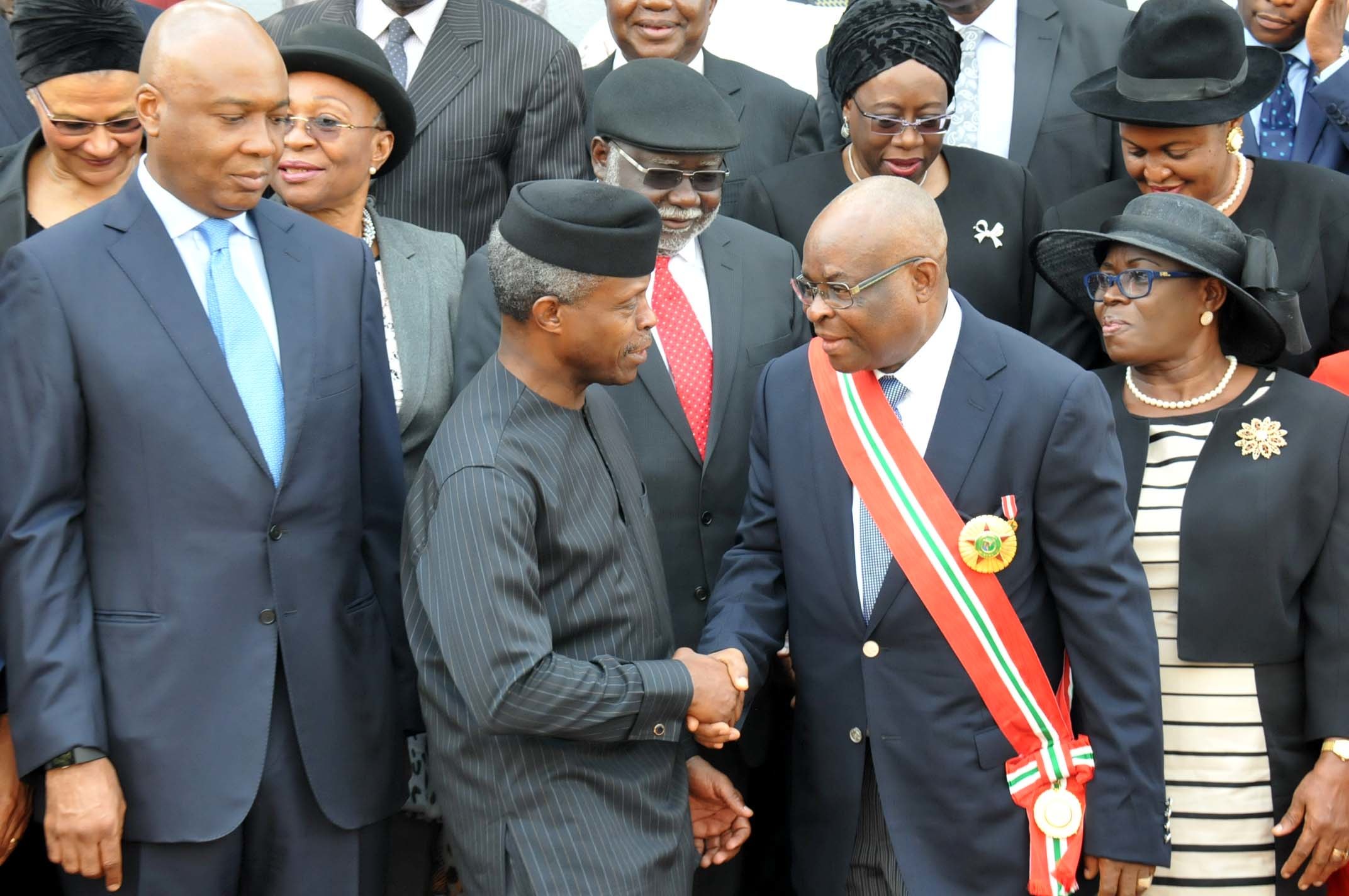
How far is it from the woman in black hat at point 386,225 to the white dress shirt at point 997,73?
2.25 metres

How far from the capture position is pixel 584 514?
3506mm

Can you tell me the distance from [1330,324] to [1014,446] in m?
1.72

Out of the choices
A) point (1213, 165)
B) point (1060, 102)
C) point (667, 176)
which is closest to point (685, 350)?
point (667, 176)

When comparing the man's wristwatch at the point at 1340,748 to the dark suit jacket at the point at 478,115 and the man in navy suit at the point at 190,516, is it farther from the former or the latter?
the dark suit jacket at the point at 478,115

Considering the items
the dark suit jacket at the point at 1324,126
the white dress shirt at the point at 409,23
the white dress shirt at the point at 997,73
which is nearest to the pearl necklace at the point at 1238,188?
the dark suit jacket at the point at 1324,126

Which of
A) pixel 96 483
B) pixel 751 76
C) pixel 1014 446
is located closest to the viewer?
pixel 96 483

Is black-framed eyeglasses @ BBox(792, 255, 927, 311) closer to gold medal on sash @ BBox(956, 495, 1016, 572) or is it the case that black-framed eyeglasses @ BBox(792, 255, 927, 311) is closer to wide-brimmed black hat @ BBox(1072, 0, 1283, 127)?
gold medal on sash @ BBox(956, 495, 1016, 572)

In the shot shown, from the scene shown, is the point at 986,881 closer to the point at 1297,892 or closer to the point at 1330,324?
the point at 1297,892

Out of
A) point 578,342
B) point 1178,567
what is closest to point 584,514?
point 578,342

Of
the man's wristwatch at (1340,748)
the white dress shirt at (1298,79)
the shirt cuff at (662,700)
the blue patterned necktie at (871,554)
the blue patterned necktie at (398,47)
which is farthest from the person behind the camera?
the white dress shirt at (1298,79)

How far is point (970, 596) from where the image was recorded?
367 centimetres

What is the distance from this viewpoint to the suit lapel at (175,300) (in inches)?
137

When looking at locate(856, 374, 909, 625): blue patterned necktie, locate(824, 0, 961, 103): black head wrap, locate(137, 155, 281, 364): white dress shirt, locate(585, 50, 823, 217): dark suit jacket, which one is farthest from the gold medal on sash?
locate(585, 50, 823, 217): dark suit jacket

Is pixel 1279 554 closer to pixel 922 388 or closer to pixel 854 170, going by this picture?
pixel 922 388
